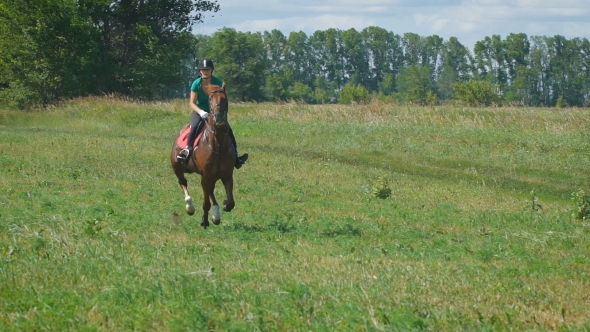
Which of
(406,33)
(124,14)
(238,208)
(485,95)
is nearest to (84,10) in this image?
(124,14)

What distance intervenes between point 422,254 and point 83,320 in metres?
5.80

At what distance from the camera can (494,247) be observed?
12.3 meters

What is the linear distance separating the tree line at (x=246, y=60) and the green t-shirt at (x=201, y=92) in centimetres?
3907

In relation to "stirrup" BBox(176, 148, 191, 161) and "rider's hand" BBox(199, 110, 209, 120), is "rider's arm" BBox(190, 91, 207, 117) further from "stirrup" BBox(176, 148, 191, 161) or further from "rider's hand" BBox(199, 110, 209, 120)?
"stirrup" BBox(176, 148, 191, 161)

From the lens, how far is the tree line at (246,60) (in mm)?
52812

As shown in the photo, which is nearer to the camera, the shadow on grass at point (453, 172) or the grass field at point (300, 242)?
the grass field at point (300, 242)

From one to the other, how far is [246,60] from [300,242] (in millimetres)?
100731

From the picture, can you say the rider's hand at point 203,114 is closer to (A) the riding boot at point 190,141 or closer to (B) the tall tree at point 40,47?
(A) the riding boot at point 190,141

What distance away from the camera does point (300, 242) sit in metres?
12.9

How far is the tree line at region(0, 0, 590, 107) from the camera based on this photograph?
173ft

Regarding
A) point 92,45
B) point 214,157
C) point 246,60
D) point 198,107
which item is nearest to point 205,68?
point 198,107

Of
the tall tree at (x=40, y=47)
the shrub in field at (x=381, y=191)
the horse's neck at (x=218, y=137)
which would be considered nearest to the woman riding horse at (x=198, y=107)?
the horse's neck at (x=218, y=137)

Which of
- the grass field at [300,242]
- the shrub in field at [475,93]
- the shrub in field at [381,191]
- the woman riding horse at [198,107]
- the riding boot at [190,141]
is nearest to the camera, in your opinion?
the grass field at [300,242]

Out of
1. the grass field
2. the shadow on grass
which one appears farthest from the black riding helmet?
the shadow on grass
